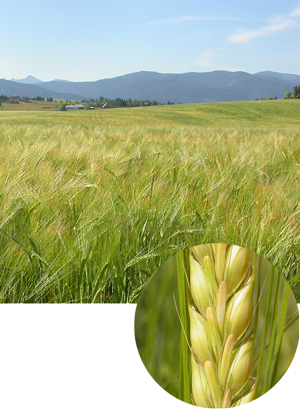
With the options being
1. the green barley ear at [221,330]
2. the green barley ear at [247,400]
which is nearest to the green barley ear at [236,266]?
the green barley ear at [221,330]

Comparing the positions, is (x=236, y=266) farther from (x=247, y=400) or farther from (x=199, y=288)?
(x=247, y=400)

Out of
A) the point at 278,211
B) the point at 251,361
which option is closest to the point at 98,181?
the point at 278,211

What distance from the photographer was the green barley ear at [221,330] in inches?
14.6

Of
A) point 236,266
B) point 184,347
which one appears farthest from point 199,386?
point 236,266

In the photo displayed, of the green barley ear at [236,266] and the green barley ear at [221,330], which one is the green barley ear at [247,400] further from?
the green barley ear at [236,266]

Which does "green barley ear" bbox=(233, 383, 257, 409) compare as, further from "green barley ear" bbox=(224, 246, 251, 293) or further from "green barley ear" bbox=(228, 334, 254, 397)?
"green barley ear" bbox=(224, 246, 251, 293)

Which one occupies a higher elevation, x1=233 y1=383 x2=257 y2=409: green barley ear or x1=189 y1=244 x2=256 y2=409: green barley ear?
x1=189 y1=244 x2=256 y2=409: green barley ear

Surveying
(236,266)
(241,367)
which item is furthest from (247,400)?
(236,266)

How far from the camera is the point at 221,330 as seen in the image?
375mm

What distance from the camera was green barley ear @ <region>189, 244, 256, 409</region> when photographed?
370mm

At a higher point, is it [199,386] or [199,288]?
[199,288]

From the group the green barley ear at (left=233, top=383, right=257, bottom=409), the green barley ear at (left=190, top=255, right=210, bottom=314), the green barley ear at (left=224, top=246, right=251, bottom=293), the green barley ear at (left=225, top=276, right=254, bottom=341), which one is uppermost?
the green barley ear at (left=224, top=246, right=251, bottom=293)

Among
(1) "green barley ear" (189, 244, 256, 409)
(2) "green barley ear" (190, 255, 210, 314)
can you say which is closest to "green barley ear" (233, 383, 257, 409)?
(1) "green barley ear" (189, 244, 256, 409)

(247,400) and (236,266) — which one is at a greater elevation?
(236,266)
